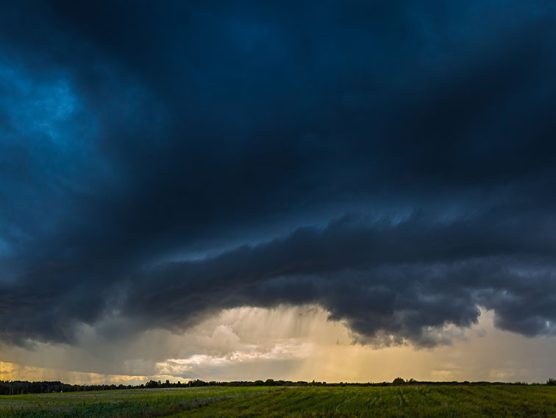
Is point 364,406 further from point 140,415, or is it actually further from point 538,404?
point 140,415

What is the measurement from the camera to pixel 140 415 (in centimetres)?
6209

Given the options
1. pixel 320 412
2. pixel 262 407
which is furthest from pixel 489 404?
pixel 262 407

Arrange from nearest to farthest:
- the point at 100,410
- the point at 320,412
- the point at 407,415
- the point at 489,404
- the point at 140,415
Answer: the point at 407,415, the point at 320,412, the point at 489,404, the point at 140,415, the point at 100,410

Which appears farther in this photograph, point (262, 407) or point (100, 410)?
point (100, 410)

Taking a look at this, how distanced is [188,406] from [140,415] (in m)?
10.2

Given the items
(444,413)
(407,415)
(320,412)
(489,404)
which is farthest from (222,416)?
(489,404)

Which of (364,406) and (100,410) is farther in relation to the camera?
(100,410)

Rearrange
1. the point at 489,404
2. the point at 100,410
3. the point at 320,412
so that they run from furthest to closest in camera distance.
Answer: the point at 100,410 → the point at 489,404 → the point at 320,412

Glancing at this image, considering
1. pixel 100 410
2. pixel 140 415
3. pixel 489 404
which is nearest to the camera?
pixel 489 404

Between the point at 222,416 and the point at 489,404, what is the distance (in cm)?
3009

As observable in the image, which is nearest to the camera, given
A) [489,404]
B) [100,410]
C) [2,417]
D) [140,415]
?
[489,404]

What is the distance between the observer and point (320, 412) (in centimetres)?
5197

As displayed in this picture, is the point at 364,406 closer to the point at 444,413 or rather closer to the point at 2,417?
the point at 444,413

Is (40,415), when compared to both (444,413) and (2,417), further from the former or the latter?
(444,413)
